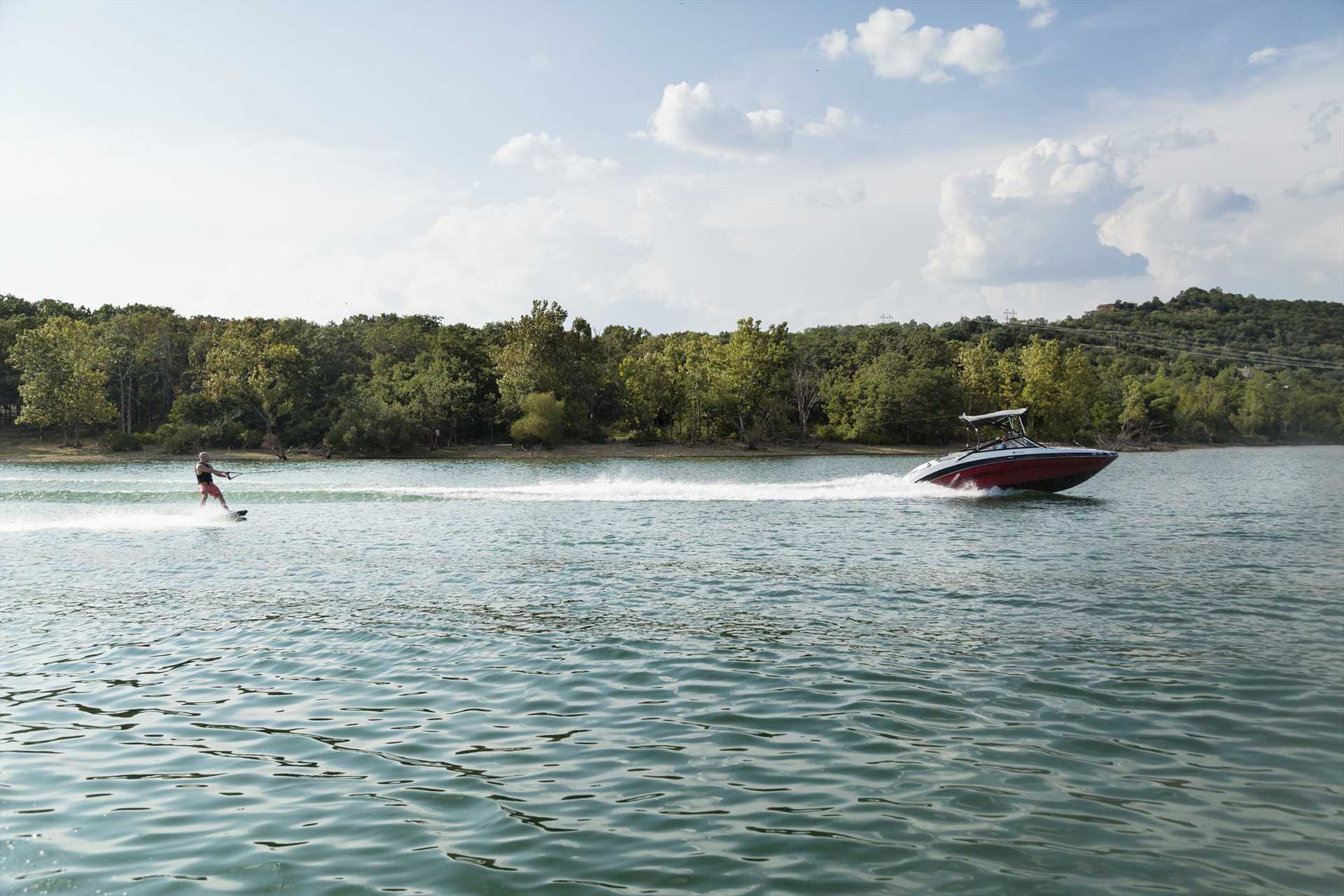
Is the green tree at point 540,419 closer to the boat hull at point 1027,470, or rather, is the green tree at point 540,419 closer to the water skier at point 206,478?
the water skier at point 206,478

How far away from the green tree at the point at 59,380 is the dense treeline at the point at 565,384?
19 centimetres

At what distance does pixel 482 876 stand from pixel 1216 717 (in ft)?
26.0

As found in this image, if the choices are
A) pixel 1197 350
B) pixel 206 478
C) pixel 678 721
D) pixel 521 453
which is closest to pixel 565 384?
pixel 521 453

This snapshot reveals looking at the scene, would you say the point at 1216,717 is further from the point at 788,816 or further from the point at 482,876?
the point at 482,876

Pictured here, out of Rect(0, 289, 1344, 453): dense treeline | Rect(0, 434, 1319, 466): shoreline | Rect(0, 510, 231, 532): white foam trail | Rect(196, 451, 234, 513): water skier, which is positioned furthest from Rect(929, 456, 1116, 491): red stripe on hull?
Rect(0, 434, 1319, 466): shoreline

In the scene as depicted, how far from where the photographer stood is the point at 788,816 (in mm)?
7336

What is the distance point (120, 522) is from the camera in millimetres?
31141

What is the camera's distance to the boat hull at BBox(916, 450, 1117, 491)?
3822 centimetres

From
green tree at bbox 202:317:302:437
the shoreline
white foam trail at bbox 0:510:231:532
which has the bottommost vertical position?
white foam trail at bbox 0:510:231:532

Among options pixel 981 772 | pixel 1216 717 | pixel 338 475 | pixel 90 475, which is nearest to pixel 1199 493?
pixel 1216 717

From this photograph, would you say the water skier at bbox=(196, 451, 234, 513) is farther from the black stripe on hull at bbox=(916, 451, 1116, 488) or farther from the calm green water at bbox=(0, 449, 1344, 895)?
the black stripe on hull at bbox=(916, 451, 1116, 488)

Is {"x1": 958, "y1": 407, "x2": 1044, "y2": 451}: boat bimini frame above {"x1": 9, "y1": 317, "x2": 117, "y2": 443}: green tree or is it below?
below

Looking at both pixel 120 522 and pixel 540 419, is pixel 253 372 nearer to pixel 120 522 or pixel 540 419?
pixel 540 419

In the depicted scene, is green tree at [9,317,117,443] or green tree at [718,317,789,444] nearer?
green tree at [9,317,117,443]
